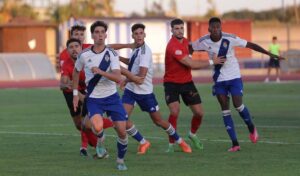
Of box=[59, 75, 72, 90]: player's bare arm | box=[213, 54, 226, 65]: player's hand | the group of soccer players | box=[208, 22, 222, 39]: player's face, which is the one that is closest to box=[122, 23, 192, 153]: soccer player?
the group of soccer players

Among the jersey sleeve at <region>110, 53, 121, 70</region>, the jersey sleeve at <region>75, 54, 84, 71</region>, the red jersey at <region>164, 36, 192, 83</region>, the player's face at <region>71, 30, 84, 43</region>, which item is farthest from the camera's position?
the red jersey at <region>164, 36, 192, 83</region>

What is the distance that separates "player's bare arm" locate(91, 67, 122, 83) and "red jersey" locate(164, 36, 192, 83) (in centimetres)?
268

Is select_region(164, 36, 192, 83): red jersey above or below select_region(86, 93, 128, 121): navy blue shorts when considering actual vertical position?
above

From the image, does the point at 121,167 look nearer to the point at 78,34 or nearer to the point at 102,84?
the point at 102,84

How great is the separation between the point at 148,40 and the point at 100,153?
50023mm

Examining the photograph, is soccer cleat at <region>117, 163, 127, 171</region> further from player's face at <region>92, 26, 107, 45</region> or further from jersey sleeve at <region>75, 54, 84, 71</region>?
player's face at <region>92, 26, 107, 45</region>

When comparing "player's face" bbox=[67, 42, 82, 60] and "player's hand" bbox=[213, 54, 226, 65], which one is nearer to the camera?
"player's face" bbox=[67, 42, 82, 60]

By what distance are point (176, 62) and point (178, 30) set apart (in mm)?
608

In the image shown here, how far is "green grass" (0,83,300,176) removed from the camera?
13.9 metres

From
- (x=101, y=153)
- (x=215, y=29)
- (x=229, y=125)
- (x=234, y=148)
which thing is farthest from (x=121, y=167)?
(x=215, y=29)

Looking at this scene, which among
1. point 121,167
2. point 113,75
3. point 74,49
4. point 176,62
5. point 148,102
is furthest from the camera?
point 176,62

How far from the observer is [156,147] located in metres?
17.3

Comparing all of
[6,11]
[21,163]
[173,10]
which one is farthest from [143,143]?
[173,10]

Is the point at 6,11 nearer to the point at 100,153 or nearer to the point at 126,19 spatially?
the point at 126,19
